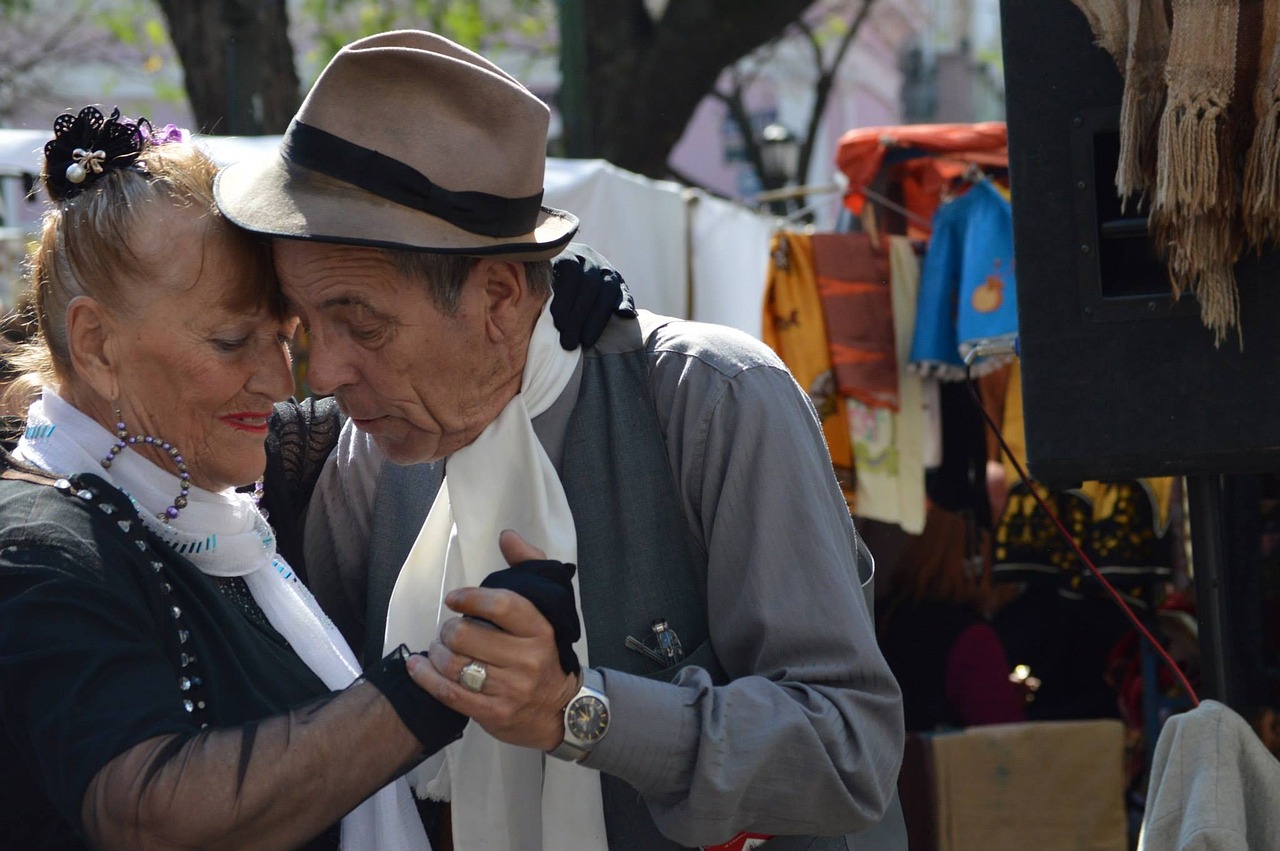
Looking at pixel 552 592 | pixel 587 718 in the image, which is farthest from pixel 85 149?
pixel 587 718

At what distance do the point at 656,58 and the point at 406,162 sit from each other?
7078 millimetres

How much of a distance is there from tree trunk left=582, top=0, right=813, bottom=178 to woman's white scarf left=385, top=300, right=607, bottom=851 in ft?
21.7

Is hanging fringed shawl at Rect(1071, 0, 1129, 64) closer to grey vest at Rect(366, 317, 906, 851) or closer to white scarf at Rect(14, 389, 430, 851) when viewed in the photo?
grey vest at Rect(366, 317, 906, 851)

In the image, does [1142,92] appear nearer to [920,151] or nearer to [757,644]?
[757,644]

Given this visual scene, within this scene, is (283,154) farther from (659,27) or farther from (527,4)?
(527,4)

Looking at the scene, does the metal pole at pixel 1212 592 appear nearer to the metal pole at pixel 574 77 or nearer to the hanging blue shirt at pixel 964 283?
the hanging blue shirt at pixel 964 283

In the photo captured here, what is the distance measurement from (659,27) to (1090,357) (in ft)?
22.2

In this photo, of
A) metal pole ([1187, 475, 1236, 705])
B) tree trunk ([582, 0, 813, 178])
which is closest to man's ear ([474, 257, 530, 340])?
metal pole ([1187, 475, 1236, 705])

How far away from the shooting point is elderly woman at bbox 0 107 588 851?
64.5 inches

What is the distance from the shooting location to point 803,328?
5.01 m

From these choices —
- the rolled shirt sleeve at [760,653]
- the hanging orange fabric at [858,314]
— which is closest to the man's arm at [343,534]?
the rolled shirt sleeve at [760,653]

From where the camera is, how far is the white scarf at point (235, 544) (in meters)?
1.93

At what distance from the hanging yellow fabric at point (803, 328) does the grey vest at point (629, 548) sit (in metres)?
2.92

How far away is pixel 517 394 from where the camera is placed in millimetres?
2105
